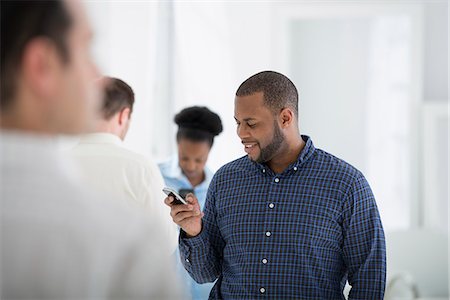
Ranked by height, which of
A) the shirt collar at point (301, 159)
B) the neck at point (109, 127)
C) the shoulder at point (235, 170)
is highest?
the neck at point (109, 127)

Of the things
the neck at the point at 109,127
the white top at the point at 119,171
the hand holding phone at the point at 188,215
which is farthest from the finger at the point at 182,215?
the neck at the point at 109,127

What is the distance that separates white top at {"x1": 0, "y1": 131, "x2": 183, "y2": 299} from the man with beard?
1255mm

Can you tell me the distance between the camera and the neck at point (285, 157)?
2279 mm

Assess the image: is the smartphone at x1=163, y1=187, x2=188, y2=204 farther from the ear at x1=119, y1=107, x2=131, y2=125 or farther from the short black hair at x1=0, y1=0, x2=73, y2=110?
the short black hair at x1=0, y1=0, x2=73, y2=110

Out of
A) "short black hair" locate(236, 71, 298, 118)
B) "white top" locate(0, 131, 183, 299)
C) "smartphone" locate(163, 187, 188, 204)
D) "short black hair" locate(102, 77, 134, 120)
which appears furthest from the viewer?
"short black hair" locate(102, 77, 134, 120)

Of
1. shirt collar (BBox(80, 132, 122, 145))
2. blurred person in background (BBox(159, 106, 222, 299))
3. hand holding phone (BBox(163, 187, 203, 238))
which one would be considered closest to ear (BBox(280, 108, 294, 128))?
hand holding phone (BBox(163, 187, 203, 238))

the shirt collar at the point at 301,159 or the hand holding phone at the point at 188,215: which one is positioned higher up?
the shirt collar at the point at 301,159

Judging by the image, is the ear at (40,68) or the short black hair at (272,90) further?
the short black hair at (272,90)

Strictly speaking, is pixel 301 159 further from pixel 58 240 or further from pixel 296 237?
pixel 58 240

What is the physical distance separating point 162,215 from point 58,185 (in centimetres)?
151

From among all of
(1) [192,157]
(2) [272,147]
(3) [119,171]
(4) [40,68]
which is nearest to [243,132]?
(2) [272,147]

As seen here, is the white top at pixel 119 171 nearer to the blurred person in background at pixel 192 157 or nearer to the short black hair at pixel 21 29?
the blurred person in background at pixel 192 157

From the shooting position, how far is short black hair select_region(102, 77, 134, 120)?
Answer: 242 cm

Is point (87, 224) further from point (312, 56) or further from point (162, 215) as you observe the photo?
point (312, 56)
